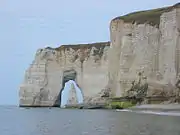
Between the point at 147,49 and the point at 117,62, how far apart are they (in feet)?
36.0

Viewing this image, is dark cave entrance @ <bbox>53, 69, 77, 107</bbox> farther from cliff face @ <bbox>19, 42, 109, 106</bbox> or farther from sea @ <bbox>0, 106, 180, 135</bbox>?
sea @ <bbox>0, 106, 180, 135</bbox>

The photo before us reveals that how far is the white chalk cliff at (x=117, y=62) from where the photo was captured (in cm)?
5859

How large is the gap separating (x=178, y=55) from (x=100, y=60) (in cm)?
3309

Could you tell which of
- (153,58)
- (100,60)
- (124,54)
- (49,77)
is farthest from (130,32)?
(49,77)

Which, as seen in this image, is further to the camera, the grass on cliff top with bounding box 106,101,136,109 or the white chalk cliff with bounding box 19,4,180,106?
the grass on cliff top with bounding box 106,101,136,109

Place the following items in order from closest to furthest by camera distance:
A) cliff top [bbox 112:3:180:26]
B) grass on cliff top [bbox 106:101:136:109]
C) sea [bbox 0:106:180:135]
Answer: sea [bbox 0:106:180:135], grass on cliff top [bbox 106:101:136:109], cliff top [bbox 112:3:180:26]

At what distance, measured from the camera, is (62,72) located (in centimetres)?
9131

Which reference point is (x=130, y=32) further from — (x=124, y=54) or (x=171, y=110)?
(x=171, y=110)

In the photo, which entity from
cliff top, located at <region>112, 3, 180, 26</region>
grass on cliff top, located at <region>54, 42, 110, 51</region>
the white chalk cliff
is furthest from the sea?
grass on cliff top, located at <region>54, 42, 110, 51</region>

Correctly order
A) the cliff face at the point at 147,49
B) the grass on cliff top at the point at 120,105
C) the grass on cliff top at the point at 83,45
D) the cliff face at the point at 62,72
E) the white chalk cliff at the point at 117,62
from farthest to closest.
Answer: the grass on cliff top at the point at 83,45 < the cliff face at the point at 62,72 < the grass on cliff top at the point at 120,105 < the white chalk cliff at the point at 117,62 < the cliff face at the point at 147,49

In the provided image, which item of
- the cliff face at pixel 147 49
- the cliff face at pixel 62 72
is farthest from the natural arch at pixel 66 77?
the cliff face at pixel 147 49

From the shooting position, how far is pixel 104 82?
8769 cm

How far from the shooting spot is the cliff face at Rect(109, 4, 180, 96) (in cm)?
5743

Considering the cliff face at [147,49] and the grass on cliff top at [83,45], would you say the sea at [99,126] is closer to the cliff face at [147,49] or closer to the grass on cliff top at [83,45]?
the cliff face at [147,49]
